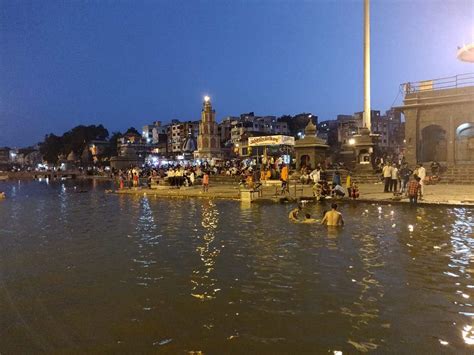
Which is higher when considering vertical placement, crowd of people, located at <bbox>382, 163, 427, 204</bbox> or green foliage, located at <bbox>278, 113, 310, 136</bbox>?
green foliage, located at <bbox>278, 113, 310, 136</bbox>

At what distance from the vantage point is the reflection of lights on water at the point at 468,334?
5.74 m

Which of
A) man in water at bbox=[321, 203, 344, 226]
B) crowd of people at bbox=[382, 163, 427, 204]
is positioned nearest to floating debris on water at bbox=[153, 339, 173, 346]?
man in water at bbox=[321, 203, 344, 226]

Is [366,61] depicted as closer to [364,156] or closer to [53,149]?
[364,156]

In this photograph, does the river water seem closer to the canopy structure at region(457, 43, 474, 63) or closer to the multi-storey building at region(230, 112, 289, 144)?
the canopy structure at region(457, 43, 474, 63)

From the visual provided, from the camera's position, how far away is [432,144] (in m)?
36.6

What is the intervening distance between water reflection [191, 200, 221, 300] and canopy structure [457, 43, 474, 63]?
2267cm

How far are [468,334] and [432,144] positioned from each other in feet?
110

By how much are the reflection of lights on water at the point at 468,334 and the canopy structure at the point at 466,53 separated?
2796 centimetres

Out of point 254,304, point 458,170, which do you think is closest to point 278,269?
point 254,304

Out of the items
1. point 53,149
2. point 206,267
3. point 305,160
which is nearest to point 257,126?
point 53,149

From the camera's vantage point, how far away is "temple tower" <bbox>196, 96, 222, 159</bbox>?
55.8m

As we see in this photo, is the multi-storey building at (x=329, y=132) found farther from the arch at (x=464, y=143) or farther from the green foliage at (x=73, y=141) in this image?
the green foliage at (x=73, y=141)

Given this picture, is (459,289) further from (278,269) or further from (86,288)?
(86,288)

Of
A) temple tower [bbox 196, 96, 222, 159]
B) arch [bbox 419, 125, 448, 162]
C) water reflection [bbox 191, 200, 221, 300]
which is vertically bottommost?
water reflection [bbox 191, 200, 221, 300]
